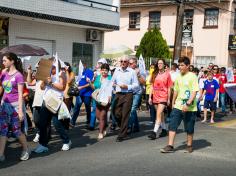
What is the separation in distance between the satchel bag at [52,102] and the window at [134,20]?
88.4 feet

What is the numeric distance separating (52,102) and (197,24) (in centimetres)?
2540

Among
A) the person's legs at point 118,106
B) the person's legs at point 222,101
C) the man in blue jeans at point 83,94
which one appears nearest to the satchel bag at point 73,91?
the person's legs at point 118,106

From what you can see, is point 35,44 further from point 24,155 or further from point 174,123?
point 24,155

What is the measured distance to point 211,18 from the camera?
31125 mm

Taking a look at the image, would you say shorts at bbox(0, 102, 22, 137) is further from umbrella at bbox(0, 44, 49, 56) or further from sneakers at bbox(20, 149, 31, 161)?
umbrella at bbox(0, 44, 49, 56)

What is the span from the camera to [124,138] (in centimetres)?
937

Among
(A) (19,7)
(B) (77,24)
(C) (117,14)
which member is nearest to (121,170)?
(A) (19,7)

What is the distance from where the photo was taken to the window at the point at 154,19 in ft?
109

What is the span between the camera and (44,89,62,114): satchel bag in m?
7.62

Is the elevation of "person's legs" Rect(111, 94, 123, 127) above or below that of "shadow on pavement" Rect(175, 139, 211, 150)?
above

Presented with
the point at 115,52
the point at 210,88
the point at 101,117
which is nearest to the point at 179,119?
the point at 101,117

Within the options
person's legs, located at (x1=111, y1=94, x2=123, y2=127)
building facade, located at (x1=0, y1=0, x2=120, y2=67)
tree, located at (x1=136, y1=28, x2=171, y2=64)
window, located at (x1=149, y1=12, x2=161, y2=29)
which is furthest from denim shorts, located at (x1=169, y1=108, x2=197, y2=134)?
window, located at (x1=149, y1=12, x2=161, y2=29)

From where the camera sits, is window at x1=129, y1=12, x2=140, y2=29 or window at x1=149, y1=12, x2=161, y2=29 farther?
window at x1=129, y1=12, x2=140, y2=29

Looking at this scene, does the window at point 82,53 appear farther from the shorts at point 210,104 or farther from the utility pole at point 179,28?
the shorts at point 210,104
